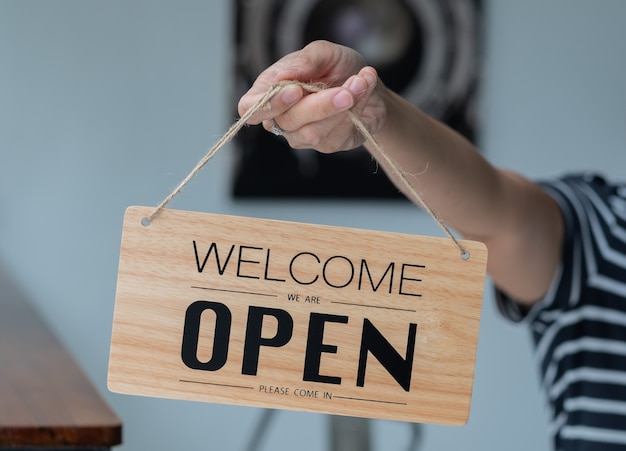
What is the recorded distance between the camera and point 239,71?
122 inches

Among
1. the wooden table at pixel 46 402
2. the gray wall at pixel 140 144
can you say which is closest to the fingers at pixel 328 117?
the wooden table at pixel 46 402

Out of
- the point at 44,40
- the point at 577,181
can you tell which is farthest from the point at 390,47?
the point at 577,181

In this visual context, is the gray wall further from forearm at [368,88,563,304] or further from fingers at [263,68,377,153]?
fingers at [263,68,377,153]

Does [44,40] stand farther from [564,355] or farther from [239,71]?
[564,355]

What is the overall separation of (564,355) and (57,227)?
2041mm

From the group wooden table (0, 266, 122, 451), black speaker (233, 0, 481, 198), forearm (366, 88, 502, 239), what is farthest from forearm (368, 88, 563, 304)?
black speaker (233, 0, 481, 198)

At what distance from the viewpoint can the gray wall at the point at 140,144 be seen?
296 centimetres

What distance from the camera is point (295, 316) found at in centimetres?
74

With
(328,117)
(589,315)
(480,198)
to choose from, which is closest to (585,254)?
(589,315)

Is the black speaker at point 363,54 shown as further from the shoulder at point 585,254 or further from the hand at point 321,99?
the hand at point 321,99

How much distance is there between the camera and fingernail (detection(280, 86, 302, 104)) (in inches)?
28.1

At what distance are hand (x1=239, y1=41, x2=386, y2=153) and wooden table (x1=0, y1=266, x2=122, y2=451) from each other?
340mm

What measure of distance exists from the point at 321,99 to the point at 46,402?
18.1 inches

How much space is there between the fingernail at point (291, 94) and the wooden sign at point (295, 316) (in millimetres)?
99
